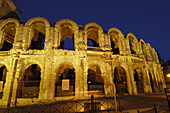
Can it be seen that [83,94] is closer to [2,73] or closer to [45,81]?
[45,81]

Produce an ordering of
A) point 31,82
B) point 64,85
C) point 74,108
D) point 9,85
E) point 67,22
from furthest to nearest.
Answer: point 31,82
point 67,22
point 64,85
point 9,85
point 74,108

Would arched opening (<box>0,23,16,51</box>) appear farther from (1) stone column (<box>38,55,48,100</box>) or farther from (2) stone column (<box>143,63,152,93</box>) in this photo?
(2) stone column (<box>143,63,152,93</box>)

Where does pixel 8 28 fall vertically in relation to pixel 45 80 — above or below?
above

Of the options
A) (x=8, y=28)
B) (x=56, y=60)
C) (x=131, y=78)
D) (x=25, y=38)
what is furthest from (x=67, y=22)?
(x=131, y=78)

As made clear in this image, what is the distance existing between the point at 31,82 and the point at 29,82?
305 millimetres

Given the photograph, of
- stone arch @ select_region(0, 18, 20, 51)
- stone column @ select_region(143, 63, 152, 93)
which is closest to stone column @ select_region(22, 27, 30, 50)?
stone arch @ select_region(0, 18, 20, 51)

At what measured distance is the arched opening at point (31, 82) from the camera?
12.5 metres

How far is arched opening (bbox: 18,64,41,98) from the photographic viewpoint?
12.5m

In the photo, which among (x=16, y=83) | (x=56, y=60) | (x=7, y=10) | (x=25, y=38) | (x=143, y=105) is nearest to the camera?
(x=143, y=105)

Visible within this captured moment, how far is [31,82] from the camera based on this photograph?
15.4 m

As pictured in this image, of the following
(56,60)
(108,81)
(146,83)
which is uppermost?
(56,60)

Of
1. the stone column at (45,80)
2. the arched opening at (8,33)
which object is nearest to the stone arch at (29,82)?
the stone column at (45,80)

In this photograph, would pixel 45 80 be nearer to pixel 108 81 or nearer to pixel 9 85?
pixel 9 85

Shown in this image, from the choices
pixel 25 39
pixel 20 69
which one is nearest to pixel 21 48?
pixel 25 39
